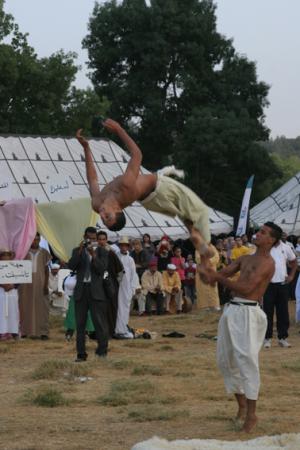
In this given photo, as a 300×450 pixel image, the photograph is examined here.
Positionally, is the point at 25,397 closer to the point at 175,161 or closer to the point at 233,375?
the point at 233,375

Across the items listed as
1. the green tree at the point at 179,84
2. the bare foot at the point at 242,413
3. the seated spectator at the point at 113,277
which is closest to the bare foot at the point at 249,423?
the bare foot at the point at 242,413

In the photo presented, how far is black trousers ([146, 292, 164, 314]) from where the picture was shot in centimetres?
2291

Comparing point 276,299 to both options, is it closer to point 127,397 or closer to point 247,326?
point 127,397

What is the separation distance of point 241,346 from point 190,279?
15.2 metres

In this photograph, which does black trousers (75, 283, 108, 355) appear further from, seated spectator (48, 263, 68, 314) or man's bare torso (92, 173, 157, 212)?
seated spectator (48, 263, 68, 314)

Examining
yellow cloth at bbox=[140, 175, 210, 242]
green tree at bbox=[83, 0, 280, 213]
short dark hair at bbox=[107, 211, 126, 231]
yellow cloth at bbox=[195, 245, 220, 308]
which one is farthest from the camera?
green tree at bbox=[83, 0, 280, 213]

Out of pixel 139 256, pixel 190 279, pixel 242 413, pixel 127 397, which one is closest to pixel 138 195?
pixel 242 413

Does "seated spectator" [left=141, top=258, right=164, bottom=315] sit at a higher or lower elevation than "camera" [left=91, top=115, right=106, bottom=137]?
lower

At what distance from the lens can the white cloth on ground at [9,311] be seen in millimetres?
17431

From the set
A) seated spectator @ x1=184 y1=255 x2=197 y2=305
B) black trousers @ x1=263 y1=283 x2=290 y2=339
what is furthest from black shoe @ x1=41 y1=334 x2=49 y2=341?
seated spectator @ x1=184 y1=255 x2=197 y2=305

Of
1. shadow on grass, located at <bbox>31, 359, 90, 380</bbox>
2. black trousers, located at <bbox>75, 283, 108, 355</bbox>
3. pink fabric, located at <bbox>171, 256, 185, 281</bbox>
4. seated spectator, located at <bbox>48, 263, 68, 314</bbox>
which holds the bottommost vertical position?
shadow on grass, located at <bbox>31, 359, 90, 380</bbox>

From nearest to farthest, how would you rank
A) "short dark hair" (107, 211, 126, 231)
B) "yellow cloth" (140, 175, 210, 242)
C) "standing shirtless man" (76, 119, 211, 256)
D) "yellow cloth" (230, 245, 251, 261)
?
"short dark hair" (107, 211, 126, 231), "standing shirtless man" (76, 119, 211, 256), "yellow cloth" (140, 175, 210, 242), "yellow cloth" (230, 245, 251, 261)

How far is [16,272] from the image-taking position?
17.2 m

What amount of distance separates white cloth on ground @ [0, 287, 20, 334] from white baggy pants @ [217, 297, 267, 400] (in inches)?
334
